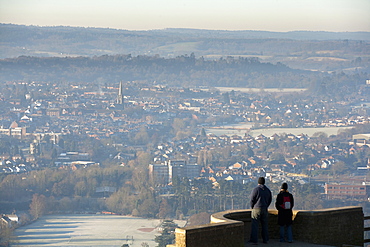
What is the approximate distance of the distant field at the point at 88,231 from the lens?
31.7 meters

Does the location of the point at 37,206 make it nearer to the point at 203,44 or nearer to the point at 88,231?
the point at 88,231

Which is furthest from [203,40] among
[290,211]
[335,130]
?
[290,211]

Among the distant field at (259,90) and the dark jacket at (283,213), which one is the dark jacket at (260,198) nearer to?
the dark jacket at (283,213)

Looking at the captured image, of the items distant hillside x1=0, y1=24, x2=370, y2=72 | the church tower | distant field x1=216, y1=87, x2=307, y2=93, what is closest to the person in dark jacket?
the church tower

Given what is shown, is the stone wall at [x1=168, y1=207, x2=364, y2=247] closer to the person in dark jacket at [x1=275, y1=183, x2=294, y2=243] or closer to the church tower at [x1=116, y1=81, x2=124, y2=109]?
the person in dark jacket at [x1=275, y1=183, x2=294, y2=243]

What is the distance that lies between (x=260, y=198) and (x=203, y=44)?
345 ft

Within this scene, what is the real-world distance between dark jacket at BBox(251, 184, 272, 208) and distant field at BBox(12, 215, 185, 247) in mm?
23364

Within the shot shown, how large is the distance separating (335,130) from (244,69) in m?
29.8

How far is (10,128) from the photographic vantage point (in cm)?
7012

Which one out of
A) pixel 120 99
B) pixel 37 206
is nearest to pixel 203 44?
pixel 120 99

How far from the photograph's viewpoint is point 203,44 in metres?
110

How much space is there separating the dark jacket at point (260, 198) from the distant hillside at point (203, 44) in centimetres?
9287

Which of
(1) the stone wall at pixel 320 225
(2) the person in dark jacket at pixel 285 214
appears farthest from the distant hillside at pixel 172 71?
(2) the person in dark jacket at pixel 285 214

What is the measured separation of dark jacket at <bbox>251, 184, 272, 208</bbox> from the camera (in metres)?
5.50
